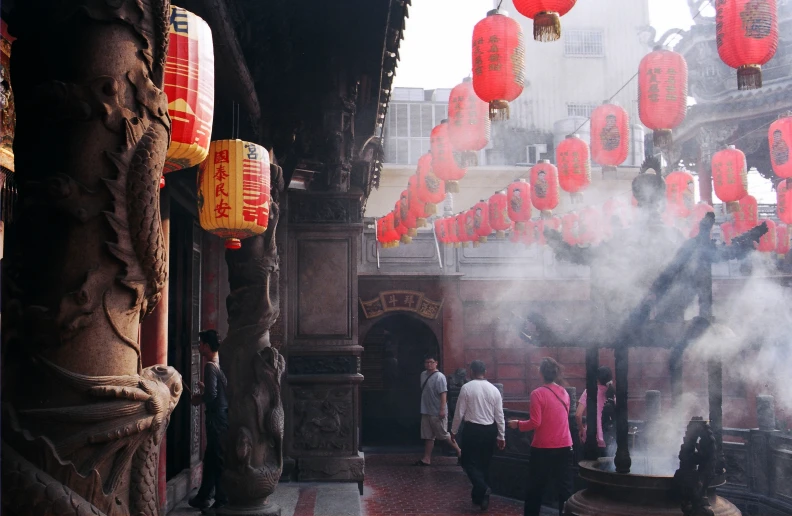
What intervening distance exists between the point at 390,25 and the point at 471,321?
532 inches

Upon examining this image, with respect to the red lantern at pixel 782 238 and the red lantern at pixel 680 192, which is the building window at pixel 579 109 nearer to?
the red lantern at pixel 782 238

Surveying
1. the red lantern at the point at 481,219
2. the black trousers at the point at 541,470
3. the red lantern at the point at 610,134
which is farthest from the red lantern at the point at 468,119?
the red lantern at the point at 481,219

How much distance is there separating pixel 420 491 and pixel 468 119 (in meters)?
6.32

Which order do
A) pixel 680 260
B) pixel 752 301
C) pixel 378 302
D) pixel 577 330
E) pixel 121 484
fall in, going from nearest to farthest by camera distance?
pixel 121 484 → pixel 680 260 → pixel 577 330 → pixel 378 302 → pixel 752 301

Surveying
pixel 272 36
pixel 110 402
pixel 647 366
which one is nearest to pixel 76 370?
pixel 110 402

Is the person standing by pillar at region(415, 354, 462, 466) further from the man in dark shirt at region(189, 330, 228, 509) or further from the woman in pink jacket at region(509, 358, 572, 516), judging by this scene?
the man in dark shirt at region(189, 330, 228, 509)

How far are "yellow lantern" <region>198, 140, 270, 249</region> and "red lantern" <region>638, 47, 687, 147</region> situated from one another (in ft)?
20.2

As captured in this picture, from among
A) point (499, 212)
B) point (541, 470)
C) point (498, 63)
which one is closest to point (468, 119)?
point (498, 63)

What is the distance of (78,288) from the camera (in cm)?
216

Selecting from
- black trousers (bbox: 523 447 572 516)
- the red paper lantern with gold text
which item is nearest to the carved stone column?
the red paper lantern with gold text

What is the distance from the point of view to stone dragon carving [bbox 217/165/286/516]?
20.4 feet

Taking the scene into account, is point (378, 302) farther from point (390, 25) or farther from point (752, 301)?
point (390, 25)

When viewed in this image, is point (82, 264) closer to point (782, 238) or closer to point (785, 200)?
point (785, 200)

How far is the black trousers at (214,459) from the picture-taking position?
24.3ft
